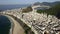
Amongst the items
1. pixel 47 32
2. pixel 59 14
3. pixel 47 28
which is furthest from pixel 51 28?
pixel 59 14

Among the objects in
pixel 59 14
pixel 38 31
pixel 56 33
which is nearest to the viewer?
pixel 56 33

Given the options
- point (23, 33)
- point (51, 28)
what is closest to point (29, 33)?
point (23, 33)

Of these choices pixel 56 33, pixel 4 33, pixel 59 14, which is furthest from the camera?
pixel 59 14

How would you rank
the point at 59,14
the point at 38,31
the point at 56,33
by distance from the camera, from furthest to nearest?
the point at 59,14, the point at 38,31, the point at 56,33

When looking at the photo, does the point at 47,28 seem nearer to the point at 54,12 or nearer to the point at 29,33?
the point at 29,33

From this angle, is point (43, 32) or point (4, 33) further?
point (4, 33)

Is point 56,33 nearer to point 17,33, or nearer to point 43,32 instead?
point 43,32

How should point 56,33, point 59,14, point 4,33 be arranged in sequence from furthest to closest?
point 59,14 < point 4,33 < point 56,33

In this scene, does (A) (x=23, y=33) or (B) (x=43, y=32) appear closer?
(B) (x=43, y=32)

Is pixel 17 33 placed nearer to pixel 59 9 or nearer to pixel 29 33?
pixel 29 33
